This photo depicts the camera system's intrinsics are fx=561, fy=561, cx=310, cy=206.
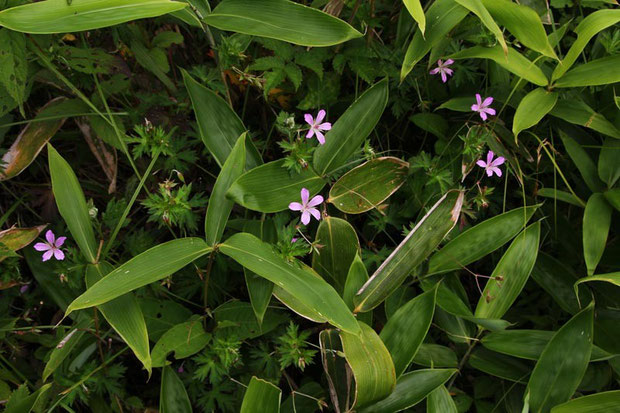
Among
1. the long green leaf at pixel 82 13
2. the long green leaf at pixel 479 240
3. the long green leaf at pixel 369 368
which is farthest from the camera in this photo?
the long green leaf at pixel 479 240

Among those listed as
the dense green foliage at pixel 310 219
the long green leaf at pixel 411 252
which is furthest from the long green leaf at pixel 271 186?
the long green leaf at pixel 411 252

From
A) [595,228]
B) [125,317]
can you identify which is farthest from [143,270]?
[595,228]

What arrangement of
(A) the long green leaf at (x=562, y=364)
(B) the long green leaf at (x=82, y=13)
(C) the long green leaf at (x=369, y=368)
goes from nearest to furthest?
(B) the long green leaf at (x=82, y=13) → (C) the long green leaf at (x=369, y=368) → (A) the long green leaf at (x=562, y=364)

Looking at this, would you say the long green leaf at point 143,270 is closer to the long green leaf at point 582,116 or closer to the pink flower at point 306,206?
the pink flower at point 306,206

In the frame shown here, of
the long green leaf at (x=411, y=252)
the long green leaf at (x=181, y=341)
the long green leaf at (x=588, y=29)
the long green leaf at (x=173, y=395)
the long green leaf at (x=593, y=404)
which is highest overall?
the long green leaf at (x=588, y=29)

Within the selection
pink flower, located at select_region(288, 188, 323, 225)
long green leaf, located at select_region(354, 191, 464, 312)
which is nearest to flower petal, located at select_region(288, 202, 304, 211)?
pink flower, located at select_region(288, 188, 323, 225)

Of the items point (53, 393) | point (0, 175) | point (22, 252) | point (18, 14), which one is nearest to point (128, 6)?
point (18, 14)

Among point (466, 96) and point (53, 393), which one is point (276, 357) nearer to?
point (53, 393)
